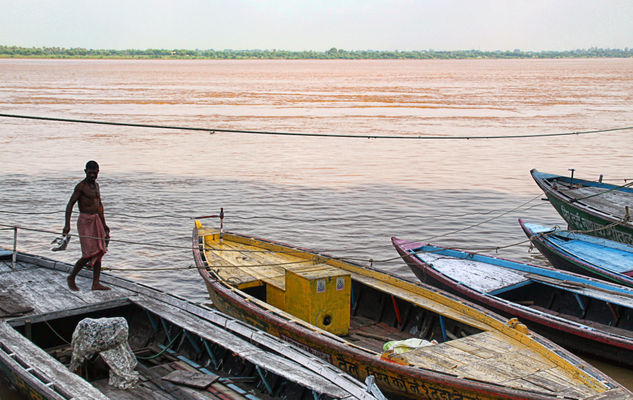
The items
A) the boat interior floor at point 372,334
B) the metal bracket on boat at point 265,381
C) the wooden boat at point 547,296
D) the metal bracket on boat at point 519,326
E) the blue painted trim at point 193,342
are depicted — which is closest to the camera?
the metal bracket on boat at point 265,381

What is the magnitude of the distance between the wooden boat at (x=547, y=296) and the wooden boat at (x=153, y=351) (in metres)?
4.52

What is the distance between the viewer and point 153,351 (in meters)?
8.07

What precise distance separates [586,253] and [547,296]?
2574 mm

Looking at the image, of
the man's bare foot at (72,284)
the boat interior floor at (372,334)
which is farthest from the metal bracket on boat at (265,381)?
the man's bare foot at (72,284)

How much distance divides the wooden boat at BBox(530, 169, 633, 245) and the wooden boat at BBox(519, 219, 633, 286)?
36 centimetres

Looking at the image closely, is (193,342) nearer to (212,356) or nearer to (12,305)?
(212,356)

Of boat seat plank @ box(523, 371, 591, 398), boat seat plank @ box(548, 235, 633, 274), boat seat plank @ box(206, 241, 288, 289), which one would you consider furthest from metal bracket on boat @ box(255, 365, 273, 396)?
boat seat plank @ box(548, 235, 633, 274)

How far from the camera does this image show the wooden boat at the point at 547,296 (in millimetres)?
9422

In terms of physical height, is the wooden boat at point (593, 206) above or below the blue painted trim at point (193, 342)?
above

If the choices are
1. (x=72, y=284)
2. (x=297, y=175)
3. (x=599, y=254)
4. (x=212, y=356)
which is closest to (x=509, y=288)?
(x=599, y=254)

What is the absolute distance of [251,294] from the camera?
33.6ft

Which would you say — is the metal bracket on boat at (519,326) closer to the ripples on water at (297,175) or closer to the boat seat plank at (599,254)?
the ripples on water at (297,175)

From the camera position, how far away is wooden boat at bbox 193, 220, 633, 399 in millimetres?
7069

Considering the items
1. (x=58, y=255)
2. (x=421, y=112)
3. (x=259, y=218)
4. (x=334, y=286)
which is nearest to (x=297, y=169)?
(x=259, y=218)
